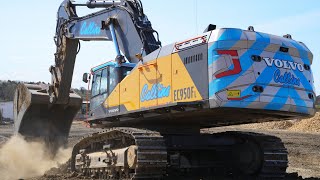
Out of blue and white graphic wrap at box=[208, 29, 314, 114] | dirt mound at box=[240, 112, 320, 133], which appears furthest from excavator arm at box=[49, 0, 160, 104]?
dirt mound at box=[240, 112, 320, 133]

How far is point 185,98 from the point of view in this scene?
922 cm

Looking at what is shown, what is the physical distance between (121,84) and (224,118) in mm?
2489

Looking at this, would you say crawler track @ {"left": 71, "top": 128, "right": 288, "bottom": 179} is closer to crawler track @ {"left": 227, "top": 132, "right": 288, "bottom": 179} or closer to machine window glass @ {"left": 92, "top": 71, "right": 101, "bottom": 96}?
crawler track @ {"left": 227, "top": 132, "right": 288, "bottom": 179}

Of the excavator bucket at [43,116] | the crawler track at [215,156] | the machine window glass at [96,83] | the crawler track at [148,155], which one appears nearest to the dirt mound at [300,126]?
the excavator bucket at [43,116]

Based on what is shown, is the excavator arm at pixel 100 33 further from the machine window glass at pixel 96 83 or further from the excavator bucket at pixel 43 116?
the machine window glass at pixel 96 83

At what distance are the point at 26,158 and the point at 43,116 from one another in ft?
4.87

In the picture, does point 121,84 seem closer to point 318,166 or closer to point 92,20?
point 92,20

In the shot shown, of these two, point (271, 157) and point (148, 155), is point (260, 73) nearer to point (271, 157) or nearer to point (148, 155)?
point (148, 155)

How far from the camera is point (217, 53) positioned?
8688 millimetres

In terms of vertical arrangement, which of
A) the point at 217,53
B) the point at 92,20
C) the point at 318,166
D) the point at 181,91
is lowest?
the point at 318,166

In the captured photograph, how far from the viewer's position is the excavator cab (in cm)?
1141

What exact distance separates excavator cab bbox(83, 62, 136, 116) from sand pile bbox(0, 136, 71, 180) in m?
3.38

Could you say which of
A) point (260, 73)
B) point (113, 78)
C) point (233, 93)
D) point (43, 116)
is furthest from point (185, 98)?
point (43, 116)

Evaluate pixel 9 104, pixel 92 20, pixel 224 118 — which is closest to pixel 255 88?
pixel 224 118
